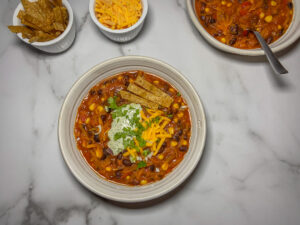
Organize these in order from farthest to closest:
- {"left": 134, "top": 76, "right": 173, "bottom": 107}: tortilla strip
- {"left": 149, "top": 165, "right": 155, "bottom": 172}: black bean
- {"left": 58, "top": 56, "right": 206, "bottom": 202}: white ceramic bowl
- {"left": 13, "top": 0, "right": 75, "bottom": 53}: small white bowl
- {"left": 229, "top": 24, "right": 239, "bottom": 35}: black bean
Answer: {"left": 229, "top": 24, "right": 239, "bottom": 35}: black bean, {"left": 13, "top": 0, "right": 75, "bottom": 53}: small white bowl, {"left": 134, "top": 76, "right": 173, "bottom": 107}: tortilla strip, {"left": 149, "top": 165, "right": 155, "bottom": 172}: black bean, {"left": 58, "top": 56, "right": 206, "bottom": 202}: white ceramic bowl

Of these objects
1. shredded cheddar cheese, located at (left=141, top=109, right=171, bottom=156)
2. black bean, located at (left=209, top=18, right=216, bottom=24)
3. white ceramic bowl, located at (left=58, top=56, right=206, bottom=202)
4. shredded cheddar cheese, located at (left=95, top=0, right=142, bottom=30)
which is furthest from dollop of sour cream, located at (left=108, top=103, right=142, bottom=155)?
black bean, located at (left=209, top=18, right=216, bottom=24)

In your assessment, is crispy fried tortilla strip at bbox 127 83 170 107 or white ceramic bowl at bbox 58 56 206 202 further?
crispy fried tortilla strip at bbox 127 83 170 107

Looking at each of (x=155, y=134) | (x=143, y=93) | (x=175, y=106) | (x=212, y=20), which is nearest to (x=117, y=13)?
(x=143, y=93)

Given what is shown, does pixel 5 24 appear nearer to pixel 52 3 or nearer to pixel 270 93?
pixel 52 3

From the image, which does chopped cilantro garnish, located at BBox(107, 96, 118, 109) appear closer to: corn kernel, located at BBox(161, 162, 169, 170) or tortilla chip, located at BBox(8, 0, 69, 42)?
corn kernel, located at BBox(161, 162, 169, 170)

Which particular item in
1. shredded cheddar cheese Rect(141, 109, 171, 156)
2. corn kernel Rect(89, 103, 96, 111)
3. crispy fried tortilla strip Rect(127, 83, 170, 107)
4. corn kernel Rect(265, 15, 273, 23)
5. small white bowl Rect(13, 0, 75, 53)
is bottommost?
shredded cheddar cheese Rect(141, 109, 171, 156)

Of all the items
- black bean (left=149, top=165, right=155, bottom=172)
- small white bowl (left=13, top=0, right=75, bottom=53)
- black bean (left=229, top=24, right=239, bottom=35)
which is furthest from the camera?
black bean (left=229, top=24, right=239, bottom=35)
